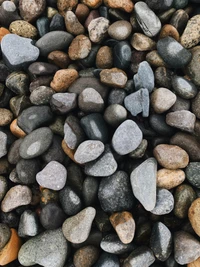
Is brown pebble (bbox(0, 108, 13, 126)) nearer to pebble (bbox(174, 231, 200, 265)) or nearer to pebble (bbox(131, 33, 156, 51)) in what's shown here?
pebble (bbox(131, 33, 156, 51))

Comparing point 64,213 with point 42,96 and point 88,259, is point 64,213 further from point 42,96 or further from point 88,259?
point 42,96

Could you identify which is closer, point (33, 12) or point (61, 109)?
point (61, 109)

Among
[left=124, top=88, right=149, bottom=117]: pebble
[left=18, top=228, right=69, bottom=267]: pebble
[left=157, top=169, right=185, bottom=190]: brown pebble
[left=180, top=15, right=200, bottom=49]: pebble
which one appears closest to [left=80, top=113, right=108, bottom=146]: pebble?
[left=124, top=88, right=149, bottom=117]: pebble

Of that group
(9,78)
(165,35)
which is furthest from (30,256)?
(165,35)

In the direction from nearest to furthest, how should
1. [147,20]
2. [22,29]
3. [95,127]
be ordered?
1. [95,127]
2. [147,20]
3. [22,29]

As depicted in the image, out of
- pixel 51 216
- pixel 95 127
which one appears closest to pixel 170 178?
pixel 95 127

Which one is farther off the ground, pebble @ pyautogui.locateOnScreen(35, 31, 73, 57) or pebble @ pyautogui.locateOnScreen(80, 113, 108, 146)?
pebble @ pyautogui.locateOnScreen(35, 31, 73, 57)

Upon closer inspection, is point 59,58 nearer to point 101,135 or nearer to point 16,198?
point 101,135
